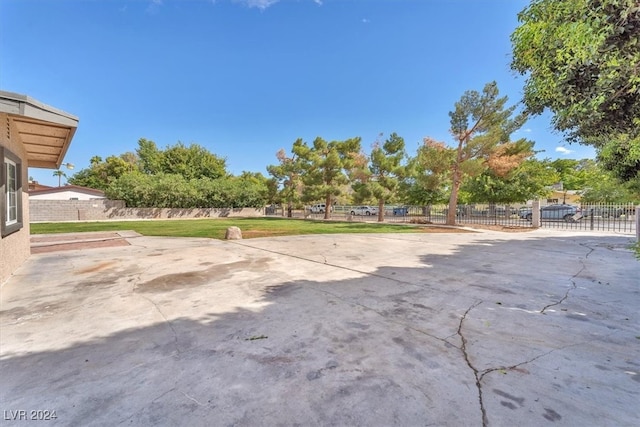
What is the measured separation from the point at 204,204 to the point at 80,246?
23276 millimetres

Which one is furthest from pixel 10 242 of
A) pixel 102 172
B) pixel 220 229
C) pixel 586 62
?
pixel 102 172

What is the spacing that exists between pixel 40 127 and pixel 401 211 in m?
26.6

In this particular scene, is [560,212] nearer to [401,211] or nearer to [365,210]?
[401,211]

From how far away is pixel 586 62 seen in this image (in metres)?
2.41

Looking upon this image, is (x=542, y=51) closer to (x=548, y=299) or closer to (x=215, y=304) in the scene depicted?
(x=548, y=299)

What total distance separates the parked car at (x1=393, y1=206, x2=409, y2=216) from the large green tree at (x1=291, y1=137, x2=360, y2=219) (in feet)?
22.9

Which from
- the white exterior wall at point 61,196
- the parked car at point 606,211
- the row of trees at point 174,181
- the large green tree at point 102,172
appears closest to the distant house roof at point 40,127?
the row of trees at point 174,181

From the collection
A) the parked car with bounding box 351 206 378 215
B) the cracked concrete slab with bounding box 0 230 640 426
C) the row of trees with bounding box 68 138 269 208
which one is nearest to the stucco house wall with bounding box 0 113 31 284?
the cracked concrete slab with bounding box 0 230 640 426

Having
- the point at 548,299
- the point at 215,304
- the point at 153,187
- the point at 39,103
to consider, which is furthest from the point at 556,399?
the point at 153,187

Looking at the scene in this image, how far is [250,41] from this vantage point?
13.8m

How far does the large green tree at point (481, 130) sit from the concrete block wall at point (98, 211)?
26.2m

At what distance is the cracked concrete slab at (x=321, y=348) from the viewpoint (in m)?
1.75

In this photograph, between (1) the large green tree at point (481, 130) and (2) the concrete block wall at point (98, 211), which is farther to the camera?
(2) the concrete block wall at point (98, 211)

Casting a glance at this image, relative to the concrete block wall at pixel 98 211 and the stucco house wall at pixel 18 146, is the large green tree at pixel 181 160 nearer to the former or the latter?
the concrete block wall at pixel 98 211
